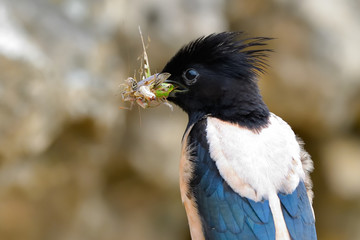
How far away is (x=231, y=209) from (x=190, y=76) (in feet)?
1.77

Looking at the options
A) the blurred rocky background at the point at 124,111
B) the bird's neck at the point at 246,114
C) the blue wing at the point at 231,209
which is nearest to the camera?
the blue wing at the point at 231,209

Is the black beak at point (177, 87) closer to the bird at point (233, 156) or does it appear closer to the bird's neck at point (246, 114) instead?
the bird at point (233, 156)

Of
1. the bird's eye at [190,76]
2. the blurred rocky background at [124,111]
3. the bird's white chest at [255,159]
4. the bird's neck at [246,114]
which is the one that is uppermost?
the bird's eye at [190,76]

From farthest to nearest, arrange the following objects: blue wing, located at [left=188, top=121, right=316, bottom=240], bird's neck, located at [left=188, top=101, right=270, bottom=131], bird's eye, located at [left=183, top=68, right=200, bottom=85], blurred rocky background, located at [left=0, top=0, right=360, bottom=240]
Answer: blurred rocky background, located at [left=0, top=0, right=360, bottom=240] < bird's eye, located at [left=183, top=68, right=200, bottom=85] < bird's neck, located at [left=188, top=101, right=270, bottom=131] < blue wing, located at [left=188, top=121, right=316, bottom=240]

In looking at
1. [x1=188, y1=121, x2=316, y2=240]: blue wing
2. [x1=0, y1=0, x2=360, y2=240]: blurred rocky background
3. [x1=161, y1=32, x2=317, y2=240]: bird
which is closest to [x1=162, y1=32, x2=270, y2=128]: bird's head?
[x1=161, y1=32, x2=317, y2=240]: bird

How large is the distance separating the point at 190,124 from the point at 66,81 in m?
1.91

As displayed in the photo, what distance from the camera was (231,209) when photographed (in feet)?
6.65

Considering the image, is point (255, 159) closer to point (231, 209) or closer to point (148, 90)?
point (231, 209)

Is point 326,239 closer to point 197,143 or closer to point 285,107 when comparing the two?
point 285,107

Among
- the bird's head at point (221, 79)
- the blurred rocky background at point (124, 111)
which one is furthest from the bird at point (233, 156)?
the blurred rocky background at point (124, 111)

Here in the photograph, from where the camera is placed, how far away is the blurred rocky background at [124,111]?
12.8 ft

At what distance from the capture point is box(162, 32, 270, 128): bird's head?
2.20m

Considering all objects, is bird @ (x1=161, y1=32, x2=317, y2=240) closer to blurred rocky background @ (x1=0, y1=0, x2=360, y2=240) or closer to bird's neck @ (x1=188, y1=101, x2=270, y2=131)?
bird's neck @ (x1=188, y1=101, x2=270, y2=131)

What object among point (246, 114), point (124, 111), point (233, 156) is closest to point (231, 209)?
point (233, 156)
